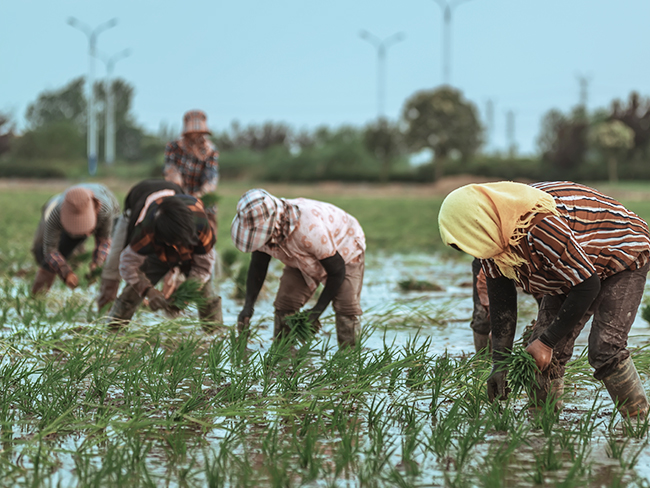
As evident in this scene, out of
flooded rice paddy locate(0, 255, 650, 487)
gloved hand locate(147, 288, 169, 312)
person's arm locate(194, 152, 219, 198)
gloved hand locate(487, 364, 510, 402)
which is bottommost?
flooded rice paddy locate(0, 255, 650, 487)

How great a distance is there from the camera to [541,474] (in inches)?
115

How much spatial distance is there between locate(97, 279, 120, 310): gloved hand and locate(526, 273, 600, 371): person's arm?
3.83m

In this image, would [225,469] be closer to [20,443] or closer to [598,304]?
[20,443]

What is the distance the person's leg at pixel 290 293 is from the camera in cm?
538

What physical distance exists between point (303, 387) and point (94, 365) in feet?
3.55

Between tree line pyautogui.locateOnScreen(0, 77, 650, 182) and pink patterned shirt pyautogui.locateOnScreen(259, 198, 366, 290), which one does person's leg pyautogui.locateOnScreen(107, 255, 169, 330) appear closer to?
pink patterned shirt pyautogui.locateOnScreen(259, 198, 366, 290)

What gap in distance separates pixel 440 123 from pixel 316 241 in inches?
1517

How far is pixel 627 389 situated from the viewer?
3.72 m

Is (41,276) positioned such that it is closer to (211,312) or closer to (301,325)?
(211,312)

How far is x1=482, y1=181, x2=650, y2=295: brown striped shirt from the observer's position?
10.9ft

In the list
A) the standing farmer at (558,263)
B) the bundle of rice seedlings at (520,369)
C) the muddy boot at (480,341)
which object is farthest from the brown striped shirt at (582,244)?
the muddy boot at (480,341)

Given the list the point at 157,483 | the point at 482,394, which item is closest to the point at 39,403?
the point at 157,483

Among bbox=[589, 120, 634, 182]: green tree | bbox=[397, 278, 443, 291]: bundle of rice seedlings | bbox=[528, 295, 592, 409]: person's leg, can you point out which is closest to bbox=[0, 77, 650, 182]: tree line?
bbox=[589, 120, 634, 182]: green tree

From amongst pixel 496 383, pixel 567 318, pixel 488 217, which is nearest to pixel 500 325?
pixel 496 383
